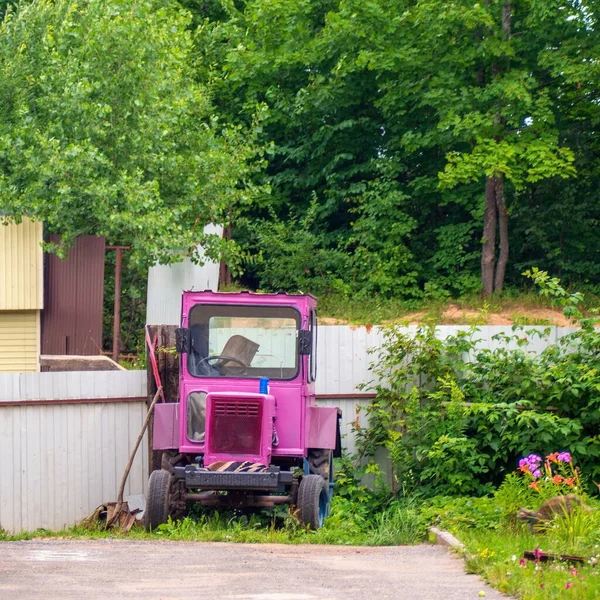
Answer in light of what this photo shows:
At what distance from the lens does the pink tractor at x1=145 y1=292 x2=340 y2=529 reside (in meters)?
10.0

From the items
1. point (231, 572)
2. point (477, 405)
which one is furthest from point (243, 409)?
point (477, 405)

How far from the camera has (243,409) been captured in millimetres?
10016

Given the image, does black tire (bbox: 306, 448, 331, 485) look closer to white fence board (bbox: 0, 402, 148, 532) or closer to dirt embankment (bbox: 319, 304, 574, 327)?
white fence board (bbox: 0, 402, 148, 532)

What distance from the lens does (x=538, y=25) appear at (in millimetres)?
20219

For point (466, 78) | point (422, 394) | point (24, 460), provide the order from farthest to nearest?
1. point (466, 78)
2. point (422, 394)
3. point (24, 460)

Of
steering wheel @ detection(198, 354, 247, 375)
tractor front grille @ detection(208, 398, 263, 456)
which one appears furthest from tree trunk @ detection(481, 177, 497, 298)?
tractor front grille @ detection(208, 398, 263, 456)

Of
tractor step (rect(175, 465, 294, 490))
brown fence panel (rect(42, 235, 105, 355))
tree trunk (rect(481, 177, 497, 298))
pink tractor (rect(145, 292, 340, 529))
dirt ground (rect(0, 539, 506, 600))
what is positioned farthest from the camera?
tree trunk (rect(481, 177, 497, 298))

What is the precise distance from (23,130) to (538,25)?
1028 cm

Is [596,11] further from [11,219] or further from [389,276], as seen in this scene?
[11,219]

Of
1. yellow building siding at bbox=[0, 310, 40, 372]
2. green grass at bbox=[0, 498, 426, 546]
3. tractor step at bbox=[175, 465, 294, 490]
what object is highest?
yellow building siding at bbox=[0, 310, 40, 372]

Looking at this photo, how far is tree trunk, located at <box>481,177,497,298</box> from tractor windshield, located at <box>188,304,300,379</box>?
12.0 metres

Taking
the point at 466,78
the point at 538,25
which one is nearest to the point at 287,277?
the point at 466,78

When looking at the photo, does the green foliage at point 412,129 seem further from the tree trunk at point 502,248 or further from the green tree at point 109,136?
the green tree at point 109,136

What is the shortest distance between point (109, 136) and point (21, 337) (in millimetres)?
3678
